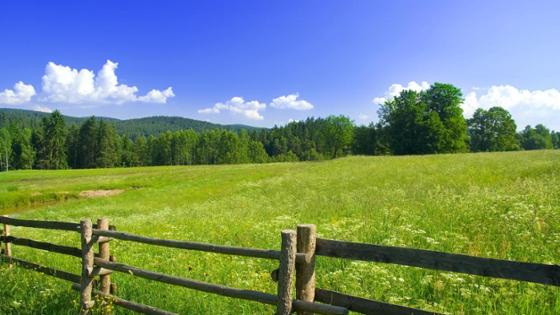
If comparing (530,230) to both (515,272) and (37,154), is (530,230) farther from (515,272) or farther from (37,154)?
(37,154)

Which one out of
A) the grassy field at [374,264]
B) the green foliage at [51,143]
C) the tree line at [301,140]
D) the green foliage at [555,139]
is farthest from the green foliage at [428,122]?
the green foliage at [51,143]

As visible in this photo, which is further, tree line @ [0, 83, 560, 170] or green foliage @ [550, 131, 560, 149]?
green foliage @ [550, 131, 560, 149]

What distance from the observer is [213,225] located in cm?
1470

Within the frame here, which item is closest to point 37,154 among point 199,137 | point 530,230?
point 199,137

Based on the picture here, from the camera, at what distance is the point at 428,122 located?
259ft

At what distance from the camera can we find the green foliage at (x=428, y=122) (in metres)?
78.3

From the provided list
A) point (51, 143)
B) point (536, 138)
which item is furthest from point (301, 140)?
point (51, 143)

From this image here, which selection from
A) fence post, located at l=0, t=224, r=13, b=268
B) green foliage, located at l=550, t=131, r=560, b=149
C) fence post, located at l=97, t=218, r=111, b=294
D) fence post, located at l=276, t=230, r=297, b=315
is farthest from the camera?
green foliage, located at l=550, t=131, r=560, b=149

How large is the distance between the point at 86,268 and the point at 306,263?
184 inches

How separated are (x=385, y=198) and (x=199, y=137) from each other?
15321cm

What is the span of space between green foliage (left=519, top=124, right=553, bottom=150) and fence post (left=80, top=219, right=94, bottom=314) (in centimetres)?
13824

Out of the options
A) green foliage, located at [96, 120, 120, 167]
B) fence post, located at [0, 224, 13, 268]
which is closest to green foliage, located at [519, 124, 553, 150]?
green foliage, located at [96, 120, 120, 167]

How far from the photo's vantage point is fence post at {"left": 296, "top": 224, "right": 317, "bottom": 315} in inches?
197

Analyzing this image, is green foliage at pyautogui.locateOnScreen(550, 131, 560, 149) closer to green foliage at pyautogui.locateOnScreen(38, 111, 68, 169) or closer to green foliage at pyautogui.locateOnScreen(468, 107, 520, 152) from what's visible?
green foliage at pyautogui.locateOnScreen(468, 107, 520, 152)
